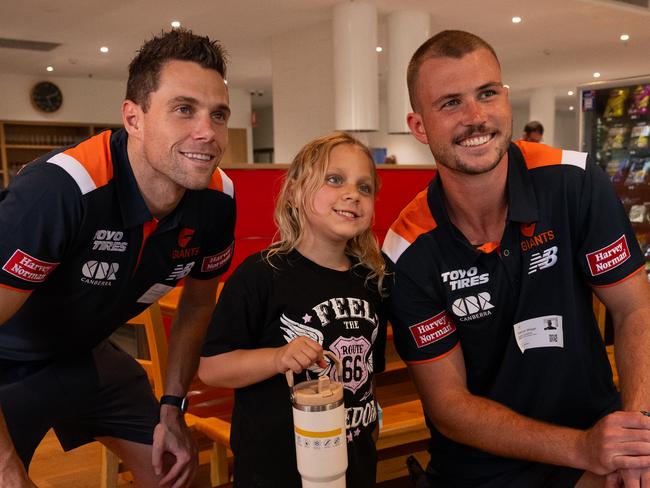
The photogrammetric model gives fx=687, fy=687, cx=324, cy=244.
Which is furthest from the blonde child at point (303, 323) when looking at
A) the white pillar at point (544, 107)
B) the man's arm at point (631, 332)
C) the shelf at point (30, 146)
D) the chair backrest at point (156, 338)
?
the white pillar at point (544, 107)

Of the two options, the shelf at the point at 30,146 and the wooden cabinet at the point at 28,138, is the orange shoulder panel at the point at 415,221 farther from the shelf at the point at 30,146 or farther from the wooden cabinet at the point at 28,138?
the shelf at the point at 30,146

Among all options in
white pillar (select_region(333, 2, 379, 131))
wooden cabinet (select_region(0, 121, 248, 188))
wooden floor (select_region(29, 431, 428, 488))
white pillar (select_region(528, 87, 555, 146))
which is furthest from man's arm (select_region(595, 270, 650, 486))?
white pillar (select_region(528, 87, 555, 146))

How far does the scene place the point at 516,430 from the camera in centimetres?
151

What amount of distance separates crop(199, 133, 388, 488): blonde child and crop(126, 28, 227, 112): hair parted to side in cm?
36

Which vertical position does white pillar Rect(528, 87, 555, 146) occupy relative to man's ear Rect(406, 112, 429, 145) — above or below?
above

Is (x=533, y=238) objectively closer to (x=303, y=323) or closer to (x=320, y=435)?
(x=303, y=323)

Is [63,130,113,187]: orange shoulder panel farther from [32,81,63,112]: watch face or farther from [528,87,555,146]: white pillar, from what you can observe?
[528,87,555,146]: white pillar

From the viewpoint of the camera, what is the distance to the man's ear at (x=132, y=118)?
168 cm

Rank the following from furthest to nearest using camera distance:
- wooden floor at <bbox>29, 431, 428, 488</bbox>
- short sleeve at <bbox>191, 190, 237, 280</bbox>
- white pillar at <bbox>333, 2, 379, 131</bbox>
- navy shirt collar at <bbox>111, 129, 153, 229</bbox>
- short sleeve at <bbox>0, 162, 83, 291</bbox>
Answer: white pillar at <bbox>333, 2, 379, 131</bbox>
wooden floor at <bbox>29, 431, 428, 488</bbox>
short sleeve at <bbox>191, 190, 237, 280</bbox>
navy shirt collar at <bbox>111, 129, 153, 229</bbox>
short sleeve at <bbox>0, 162, 83, 291</bbox>

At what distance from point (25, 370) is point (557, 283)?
1364 millimetres

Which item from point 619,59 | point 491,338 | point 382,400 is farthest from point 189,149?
point 619,59

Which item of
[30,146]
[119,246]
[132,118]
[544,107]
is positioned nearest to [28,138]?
[30,146]

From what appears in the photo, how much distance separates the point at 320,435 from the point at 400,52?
8172mm

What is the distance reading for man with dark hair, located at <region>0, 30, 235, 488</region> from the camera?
144cm
